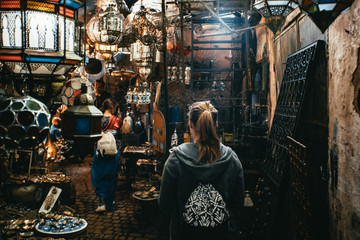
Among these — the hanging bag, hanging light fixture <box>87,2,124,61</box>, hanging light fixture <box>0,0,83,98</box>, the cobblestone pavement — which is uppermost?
hanging light fixture <box>87,2,124,61</box>

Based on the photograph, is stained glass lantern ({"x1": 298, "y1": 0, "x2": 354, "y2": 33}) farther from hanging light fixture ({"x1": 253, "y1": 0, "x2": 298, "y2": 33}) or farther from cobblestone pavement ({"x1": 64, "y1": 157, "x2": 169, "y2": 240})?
cobblestone pavement ({"x1": 64, "y1": 157, "x2": 169, "y2": 240})

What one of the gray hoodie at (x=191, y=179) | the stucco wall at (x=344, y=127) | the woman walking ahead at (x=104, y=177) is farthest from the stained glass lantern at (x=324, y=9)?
the woman walking ahead at (x=104, y=177)

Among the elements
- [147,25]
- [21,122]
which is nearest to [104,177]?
[147,25]

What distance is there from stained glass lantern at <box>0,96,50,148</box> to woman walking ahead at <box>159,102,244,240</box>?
132 centimetres

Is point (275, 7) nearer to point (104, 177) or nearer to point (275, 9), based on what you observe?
point (275, 9)

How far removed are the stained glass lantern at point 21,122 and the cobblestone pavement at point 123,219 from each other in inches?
111

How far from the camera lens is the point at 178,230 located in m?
2.75

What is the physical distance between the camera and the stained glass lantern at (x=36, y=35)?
2438 millimetres

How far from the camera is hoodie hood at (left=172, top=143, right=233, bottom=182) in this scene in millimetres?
2641

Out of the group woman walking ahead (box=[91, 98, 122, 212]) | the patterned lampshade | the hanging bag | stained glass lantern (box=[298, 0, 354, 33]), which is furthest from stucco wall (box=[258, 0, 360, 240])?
woman walking ahead (box=[91, 98, 122, 212])

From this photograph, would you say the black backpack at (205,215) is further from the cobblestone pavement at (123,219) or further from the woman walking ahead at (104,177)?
the woman walking ahead at (104,177)

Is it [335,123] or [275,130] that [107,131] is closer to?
[275,130]

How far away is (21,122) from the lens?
2688 mm

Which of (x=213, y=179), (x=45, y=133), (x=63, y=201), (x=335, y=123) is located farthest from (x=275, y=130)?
(x=63, y=201)
